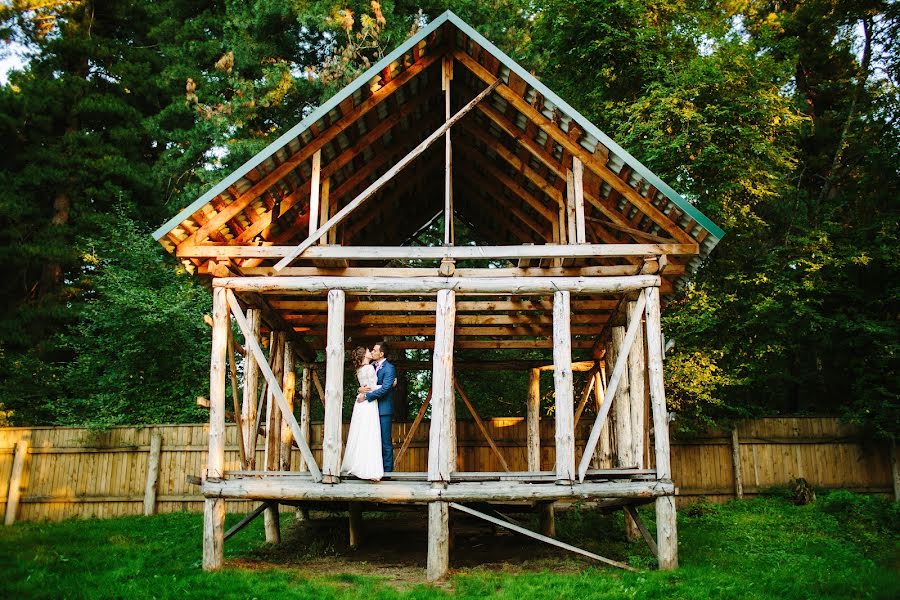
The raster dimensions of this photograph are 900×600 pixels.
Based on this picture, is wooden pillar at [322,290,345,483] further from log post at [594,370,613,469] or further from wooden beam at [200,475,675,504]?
log post at [594,370,613,469]

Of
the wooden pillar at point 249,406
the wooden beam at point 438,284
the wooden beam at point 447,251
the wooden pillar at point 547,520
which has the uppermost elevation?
the wooden beam at point 447,251

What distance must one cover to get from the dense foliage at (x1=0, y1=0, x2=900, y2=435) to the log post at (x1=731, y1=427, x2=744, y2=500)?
2.02 ft

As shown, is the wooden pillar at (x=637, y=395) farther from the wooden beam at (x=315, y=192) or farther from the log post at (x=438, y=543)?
the wooden beam at (x=315, y=192)

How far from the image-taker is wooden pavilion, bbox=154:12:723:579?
1091 cm

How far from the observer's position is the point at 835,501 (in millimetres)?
15477

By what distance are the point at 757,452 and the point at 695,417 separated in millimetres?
1924

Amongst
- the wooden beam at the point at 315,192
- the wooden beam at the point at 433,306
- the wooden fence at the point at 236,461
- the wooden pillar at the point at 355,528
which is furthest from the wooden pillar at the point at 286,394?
the wooden beam at the point at 315,192

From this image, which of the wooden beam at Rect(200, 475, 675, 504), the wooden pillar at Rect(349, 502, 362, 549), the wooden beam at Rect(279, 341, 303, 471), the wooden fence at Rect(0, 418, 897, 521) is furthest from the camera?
the wooden fence at Rect(0, 418, 897, 521)

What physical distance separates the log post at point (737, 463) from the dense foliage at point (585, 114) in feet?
2.02

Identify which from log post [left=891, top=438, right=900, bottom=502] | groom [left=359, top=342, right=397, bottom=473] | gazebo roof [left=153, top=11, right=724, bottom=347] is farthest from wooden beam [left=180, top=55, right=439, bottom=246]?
log post [left=891, top=438, right=900, bottom=502]

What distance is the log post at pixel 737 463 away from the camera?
1770 cm

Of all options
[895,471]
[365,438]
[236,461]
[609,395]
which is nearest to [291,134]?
[365,438]

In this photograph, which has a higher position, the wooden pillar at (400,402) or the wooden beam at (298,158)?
the wooden beam at (298,158)

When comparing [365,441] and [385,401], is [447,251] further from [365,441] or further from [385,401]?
[365,441]
